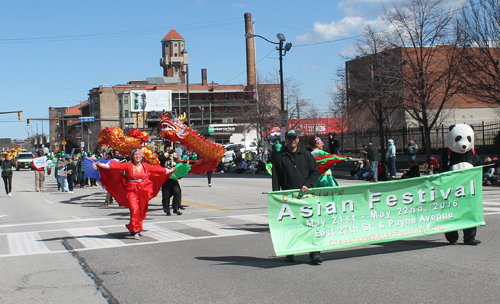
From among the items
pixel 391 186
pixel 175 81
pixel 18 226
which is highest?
pixel 175 81

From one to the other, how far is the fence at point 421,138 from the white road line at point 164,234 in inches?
758

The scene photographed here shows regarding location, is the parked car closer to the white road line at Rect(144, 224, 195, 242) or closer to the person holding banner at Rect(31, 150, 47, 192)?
the person holding banner at Rect(31, 150, 47, 192)

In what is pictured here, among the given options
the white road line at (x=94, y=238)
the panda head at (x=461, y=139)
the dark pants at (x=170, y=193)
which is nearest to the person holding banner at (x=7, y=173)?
the dark pants at (x=170, y=193)

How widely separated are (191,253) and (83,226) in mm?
4822

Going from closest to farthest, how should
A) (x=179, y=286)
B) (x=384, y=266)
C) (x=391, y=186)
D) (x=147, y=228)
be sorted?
(x=179, y=286) < (x=384, y=266) < (x=391, y=186) < (x=147, y=228)

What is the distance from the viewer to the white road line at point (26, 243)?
30.2 ft

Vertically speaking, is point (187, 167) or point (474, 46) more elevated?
point (474, 46)

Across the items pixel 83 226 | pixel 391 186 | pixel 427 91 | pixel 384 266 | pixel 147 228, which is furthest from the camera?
pixel 427 91

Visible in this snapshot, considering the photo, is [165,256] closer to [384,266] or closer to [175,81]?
[384,266]

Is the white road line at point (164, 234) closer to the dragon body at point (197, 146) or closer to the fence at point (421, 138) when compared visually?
the dragon body at point (197, 146)

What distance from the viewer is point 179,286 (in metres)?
6.37

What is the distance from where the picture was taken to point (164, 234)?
10523 mm

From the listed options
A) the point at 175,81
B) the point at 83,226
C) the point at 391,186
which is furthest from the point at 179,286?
the point at 175,81

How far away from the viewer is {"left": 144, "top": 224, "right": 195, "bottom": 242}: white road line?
9.91 m
